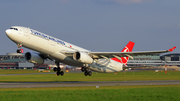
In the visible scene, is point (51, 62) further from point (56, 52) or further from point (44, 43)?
point (44, 43)

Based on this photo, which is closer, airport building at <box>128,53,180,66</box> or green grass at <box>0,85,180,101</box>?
green grass at <box>0,85,180,101</box>

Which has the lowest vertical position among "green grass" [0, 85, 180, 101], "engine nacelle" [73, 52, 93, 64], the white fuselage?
"green grass" [0, 85, 180, 101]

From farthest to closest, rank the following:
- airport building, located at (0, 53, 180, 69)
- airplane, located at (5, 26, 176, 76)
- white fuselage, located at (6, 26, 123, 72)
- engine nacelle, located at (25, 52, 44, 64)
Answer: airport building, located at (0, 53, 180, 69), engine nacelle, located at (25, 52, 44, 64), airplane, located at (5, 26, 176, 76), white fuselage, located at (6, 26, 123, 72)

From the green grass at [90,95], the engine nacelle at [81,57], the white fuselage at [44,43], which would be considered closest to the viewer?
the green grass at [90,95]

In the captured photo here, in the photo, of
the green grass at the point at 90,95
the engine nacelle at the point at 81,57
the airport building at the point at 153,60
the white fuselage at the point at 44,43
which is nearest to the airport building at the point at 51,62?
the airport building at the point at 153,60

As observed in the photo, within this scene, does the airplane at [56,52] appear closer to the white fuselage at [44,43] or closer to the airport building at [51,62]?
the white fuselage at [44,43]

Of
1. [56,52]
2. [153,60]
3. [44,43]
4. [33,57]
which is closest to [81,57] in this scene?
[56,52]

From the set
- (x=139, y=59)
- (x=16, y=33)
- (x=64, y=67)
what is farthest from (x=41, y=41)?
(x=139, y=59)

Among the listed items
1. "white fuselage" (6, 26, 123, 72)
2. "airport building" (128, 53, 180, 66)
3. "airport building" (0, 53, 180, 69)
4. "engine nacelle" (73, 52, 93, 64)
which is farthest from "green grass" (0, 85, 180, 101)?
"airport building" (128, 53, 180, 66)

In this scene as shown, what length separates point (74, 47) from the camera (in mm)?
42062

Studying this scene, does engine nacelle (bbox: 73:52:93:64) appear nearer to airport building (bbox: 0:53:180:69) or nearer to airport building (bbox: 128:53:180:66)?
airport building (bbox: 0:53:180:69)

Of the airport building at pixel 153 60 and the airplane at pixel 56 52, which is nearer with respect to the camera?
the airplane at pixel 56 52

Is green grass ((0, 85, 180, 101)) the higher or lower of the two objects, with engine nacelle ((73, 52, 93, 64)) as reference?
lower

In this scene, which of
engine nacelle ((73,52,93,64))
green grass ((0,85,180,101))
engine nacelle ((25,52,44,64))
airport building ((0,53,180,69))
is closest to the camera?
green grass ((0,85,180,101))
